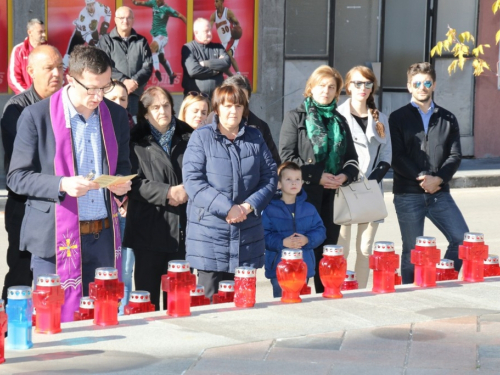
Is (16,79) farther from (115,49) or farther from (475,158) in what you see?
(475,158)

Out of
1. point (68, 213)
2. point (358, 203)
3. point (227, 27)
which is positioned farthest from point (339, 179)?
point (227, 27)

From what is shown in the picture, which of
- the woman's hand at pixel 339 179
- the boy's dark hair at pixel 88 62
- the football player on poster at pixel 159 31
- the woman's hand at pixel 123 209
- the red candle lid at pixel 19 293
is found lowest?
the red candle lid at pixel 19 293

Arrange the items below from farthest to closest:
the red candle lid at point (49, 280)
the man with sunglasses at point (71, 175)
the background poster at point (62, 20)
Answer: the background poster at point (62, 20)
the man with sunglasses at point (71, 175)
the red candle lid at point (49, 280)

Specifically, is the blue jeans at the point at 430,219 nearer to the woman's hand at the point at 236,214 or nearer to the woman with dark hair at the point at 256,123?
the woman with dark hair at the point at 256,123

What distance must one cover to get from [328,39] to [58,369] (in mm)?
13653

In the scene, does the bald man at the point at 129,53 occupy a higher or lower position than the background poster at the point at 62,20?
lower

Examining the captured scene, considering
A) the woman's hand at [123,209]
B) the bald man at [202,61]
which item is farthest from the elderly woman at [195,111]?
the bald man at [202,61]

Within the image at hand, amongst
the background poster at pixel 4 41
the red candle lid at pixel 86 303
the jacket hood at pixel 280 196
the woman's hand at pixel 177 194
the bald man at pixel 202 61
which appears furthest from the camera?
the background poster at pixel 4 41

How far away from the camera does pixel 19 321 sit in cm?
560

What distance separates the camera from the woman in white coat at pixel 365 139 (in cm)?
849

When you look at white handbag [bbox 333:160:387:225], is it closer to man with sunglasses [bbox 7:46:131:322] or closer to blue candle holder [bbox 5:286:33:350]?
man with sunglasses [bbox 7:46:131:322]

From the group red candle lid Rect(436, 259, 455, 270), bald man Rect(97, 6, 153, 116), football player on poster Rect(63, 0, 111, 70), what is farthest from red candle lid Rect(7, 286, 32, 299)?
football player on poster Rect(63, 0, 111, 70)

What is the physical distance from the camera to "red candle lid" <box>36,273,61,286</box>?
5.77 metres

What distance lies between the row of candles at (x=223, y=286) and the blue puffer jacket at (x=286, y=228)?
1.50ft
